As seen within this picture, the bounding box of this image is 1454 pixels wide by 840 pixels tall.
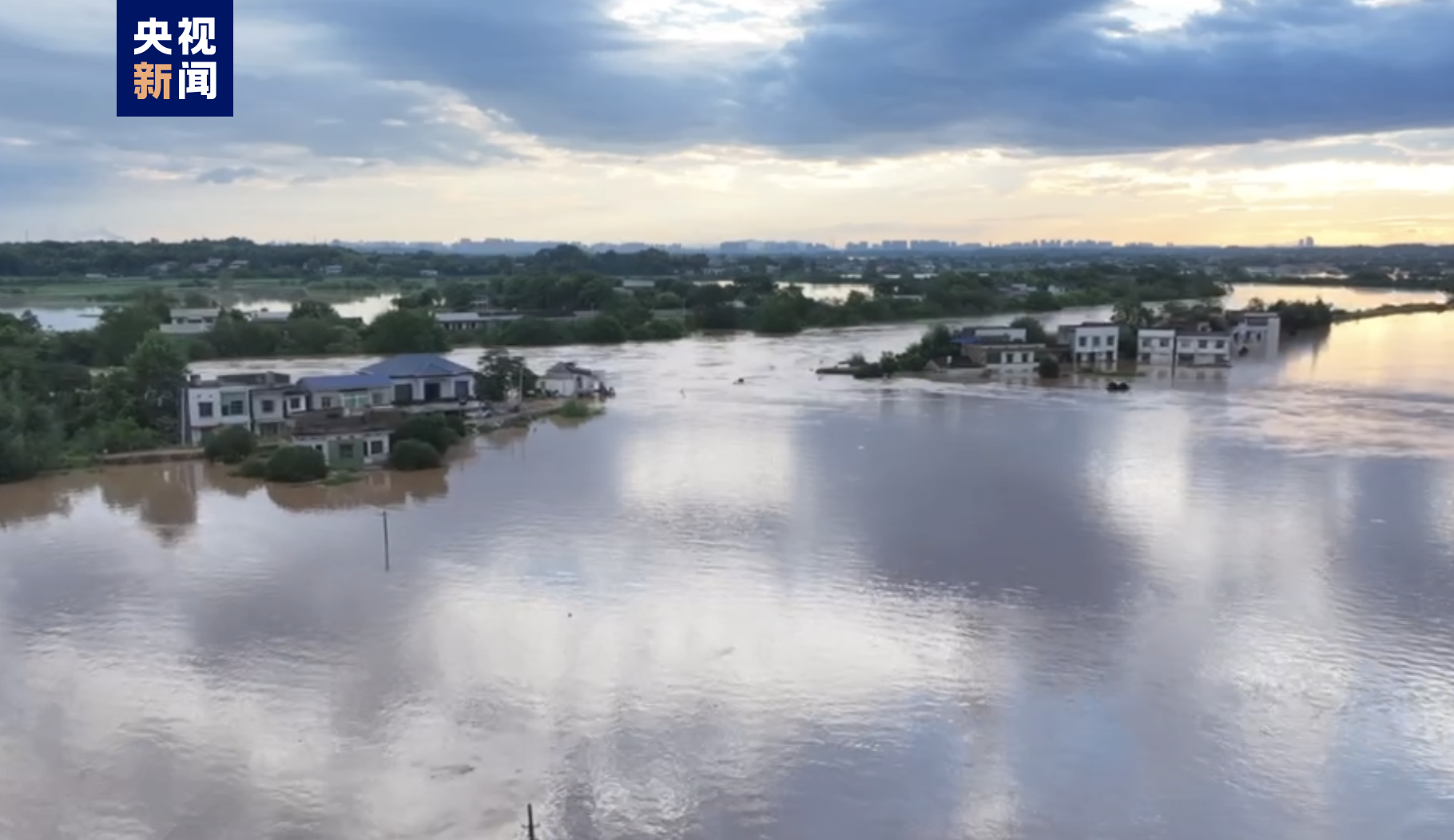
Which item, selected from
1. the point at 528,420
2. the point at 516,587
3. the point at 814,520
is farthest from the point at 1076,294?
the point at 516,587

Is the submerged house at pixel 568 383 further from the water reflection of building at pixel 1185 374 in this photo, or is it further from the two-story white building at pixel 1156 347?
the two-story white building at pixel 1156 347

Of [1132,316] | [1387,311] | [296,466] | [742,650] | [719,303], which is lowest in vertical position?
[742,650]

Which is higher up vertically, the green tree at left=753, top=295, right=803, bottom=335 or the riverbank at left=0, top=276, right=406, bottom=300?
the riverbank at left=0, top=276, right=406, bottom=300

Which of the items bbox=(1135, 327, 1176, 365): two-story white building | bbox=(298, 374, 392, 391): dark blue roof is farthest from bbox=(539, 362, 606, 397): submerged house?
bbox=(1135, 327, 1176, 365): two-story white building

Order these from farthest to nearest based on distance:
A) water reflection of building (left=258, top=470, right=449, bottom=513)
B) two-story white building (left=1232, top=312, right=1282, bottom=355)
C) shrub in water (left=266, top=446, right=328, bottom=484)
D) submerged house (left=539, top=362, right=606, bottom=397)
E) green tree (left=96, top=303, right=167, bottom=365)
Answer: two-story white building (left=1232, top=312, right=1282, bottom=355), green tree (left=96, top=303, right=167, bottom=365), submerged house (left=539, top=362, right=606, bottom=397), shrub in water (left=266, top=446, right=328, bottom=484), water reflection of building (left=258, top=470, right=449, bottom=513)

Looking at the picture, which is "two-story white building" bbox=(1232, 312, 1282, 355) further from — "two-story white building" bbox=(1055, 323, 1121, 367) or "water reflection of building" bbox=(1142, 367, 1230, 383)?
"two-story white building" bbox=(1055, 323, 1121, 367)

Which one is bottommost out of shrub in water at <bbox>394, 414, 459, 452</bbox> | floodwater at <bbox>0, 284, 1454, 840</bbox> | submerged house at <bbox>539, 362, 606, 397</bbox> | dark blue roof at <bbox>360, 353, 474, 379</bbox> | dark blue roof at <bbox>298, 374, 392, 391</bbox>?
floodwater at <bbox>0, 284, 1454, 840</bbox>

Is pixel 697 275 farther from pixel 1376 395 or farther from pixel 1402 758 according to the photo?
pixel 1402 758

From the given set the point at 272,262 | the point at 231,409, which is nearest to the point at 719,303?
the point at 231,409

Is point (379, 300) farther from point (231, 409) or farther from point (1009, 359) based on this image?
point (231, 409)
